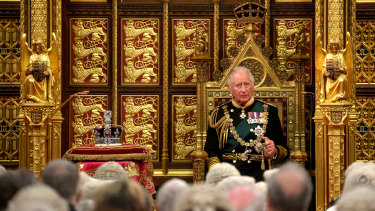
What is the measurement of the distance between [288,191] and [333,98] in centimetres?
472

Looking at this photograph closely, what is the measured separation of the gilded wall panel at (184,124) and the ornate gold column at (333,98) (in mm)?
1590

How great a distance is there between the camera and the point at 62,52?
9.30 meters

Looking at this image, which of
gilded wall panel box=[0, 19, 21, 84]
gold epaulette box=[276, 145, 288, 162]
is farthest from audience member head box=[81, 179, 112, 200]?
gilded wall panel box=[0, 19, 21, 84]

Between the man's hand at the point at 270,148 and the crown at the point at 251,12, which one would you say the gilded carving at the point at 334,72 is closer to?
the crown at the point at 251,12

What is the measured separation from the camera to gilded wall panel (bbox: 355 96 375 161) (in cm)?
942

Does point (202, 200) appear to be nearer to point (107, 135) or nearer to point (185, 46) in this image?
point (107, 135)

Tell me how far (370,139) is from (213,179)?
188 inches

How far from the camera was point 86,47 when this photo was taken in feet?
31.3

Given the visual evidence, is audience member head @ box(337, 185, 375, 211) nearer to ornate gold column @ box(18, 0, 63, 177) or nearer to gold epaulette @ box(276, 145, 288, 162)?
gold epaulette @ box(276, 145, 288, 162)

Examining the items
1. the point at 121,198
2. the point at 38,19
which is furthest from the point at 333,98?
the point at 121,198

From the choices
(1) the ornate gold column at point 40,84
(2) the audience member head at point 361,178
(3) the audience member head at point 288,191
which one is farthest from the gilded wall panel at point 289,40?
(3) the audience member head at point 288,191

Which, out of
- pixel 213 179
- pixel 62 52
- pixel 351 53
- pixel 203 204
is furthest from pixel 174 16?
pixel 203 204

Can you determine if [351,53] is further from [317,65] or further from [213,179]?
[213,179]

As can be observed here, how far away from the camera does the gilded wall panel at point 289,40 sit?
9.39 metres
